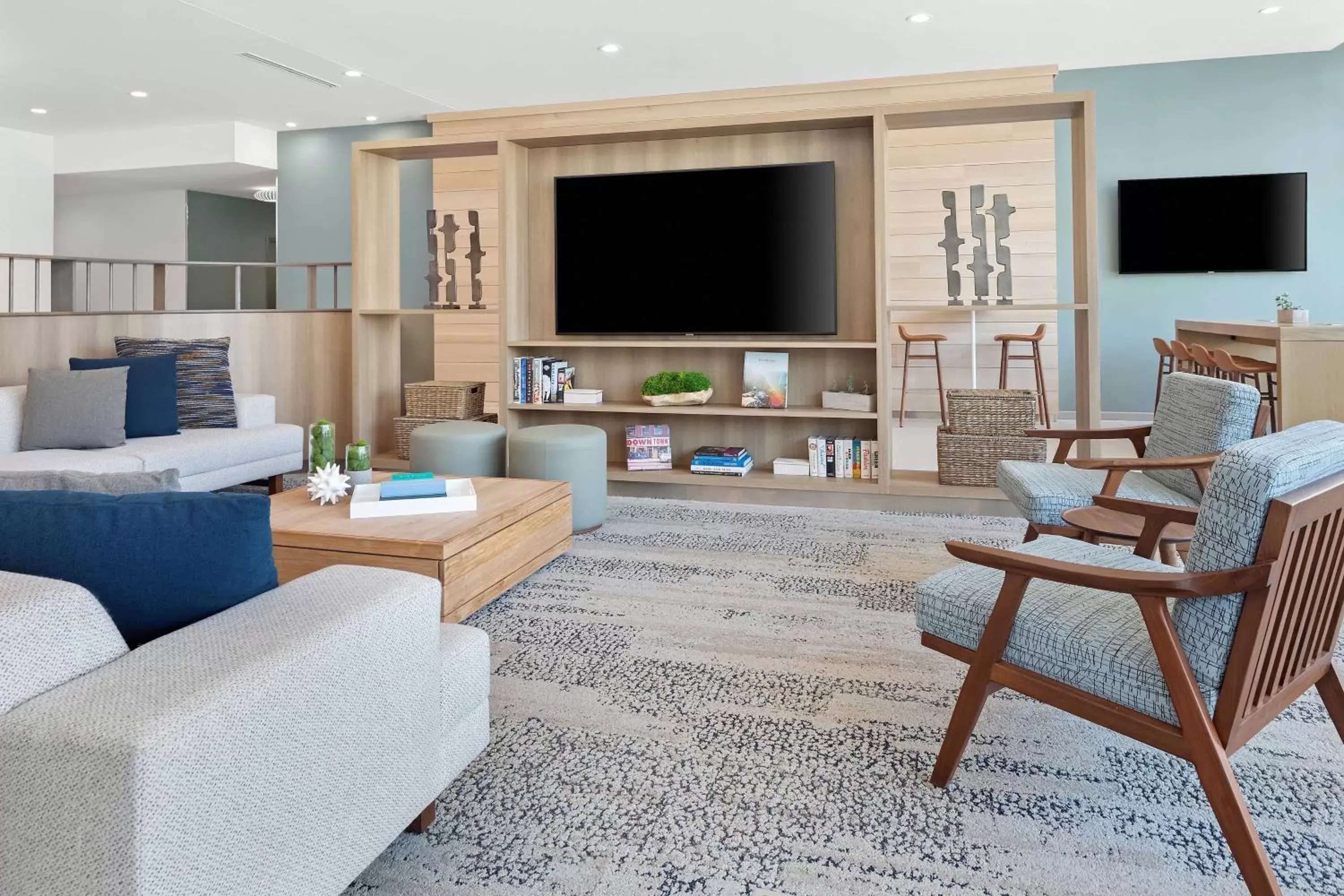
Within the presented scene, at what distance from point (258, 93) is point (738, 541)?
5.99 m

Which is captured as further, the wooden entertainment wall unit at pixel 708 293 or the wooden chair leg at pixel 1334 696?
the wooden entertainment wall unit at pixel 708 293

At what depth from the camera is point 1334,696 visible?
1.85 meters

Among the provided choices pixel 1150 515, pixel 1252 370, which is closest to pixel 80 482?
pixel 1150 515

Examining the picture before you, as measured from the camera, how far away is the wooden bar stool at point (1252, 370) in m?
4.89

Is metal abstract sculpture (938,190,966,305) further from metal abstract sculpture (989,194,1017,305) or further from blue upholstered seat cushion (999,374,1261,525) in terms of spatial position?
blue upholstered seat cushion (999,374,1261,525)

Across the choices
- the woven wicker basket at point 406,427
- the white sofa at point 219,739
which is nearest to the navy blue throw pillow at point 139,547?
the white sofa at point 219,739

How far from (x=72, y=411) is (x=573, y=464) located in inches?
88.7

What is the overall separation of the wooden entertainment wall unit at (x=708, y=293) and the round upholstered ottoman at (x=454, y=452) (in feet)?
2.32

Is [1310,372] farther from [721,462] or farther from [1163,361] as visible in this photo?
[721,462]

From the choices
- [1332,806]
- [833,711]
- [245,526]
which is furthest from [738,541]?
[245,526]

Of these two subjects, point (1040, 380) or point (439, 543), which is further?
point (1040, 380)

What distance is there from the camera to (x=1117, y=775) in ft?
6.21

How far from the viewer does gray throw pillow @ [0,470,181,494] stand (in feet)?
4.83

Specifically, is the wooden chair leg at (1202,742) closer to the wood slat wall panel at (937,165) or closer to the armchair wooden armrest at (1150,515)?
the armchair wooden armrest at (1150,515)
